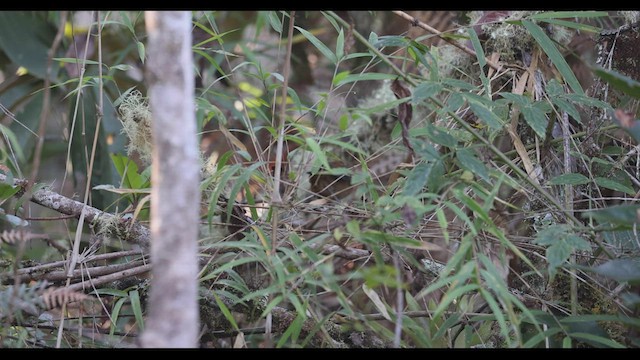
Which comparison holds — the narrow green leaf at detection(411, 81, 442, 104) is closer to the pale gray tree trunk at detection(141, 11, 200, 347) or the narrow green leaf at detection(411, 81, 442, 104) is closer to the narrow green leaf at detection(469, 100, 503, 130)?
the narrow green leaf at detection(469, 100, 503, 130)

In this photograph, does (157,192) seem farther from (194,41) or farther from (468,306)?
(194,41)

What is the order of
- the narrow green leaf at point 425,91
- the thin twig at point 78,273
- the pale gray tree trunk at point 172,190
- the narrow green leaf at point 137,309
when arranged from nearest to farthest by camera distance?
the pale gray tree trunk at point 172,190 < the narrow green leaf at point 425,91 < the narrow green leaf at point 137,309 < the thin twig at point 78,273

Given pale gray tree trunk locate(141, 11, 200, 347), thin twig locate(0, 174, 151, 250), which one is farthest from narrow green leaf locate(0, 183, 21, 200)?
pale gray tree trunk locate(141, 11, 200, 347)

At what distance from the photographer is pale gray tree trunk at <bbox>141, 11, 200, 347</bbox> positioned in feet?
2.11

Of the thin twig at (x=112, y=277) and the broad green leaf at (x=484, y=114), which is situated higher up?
the broad green leaf at (x=484, y=114)

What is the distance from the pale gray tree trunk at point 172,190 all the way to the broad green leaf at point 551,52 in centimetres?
84

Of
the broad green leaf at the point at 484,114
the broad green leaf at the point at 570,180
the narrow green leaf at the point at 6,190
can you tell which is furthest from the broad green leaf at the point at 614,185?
the narrow green leaf at the point at 6,190

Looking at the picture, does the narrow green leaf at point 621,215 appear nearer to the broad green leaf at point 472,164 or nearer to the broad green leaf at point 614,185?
the broad green leaf at point 472,164

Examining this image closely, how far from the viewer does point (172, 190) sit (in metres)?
0.66

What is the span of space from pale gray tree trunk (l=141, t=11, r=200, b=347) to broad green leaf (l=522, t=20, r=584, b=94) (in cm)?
84

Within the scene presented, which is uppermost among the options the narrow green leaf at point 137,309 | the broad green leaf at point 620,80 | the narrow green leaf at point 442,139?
the broad green leaf at point 620,80

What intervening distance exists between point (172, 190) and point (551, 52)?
94 centimetres

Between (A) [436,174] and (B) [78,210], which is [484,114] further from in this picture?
(B) [78,210]

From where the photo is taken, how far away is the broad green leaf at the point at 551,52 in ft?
4.31
